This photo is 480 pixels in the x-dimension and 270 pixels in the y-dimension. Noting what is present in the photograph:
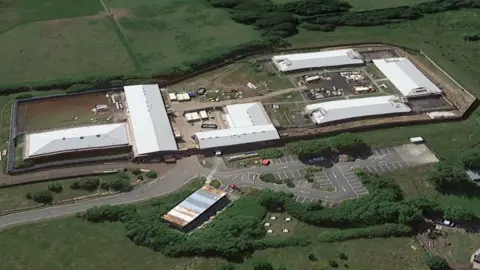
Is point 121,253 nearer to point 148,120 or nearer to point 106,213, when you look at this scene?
point 106,213

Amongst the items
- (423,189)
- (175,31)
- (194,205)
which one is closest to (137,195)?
(194,205)

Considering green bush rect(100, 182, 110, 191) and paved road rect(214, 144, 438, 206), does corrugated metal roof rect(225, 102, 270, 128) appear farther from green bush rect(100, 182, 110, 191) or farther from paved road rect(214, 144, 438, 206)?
green bush rect(100, 182, 110, 191)

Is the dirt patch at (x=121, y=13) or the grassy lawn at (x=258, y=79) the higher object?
the dirt patch at (x=121, y=13)

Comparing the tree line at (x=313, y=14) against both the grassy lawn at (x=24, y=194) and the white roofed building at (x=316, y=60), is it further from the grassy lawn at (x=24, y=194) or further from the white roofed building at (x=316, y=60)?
the grassy lawn at (x=24, y=194)

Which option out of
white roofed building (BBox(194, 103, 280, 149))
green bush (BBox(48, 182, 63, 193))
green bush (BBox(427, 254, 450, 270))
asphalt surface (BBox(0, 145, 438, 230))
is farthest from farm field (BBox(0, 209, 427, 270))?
white roofed building (BBox(194, 103, 280, 149))

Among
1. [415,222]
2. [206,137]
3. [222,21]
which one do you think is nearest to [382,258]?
[415,222]

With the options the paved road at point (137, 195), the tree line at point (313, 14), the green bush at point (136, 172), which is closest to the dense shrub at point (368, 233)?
the paved road at point (137, 195)

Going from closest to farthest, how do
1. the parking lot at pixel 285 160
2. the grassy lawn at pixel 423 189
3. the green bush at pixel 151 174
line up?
the grassy lawn at pixel 423 189 → the green bush at pixel 151 174 → the parking lot at pixel 285 160
